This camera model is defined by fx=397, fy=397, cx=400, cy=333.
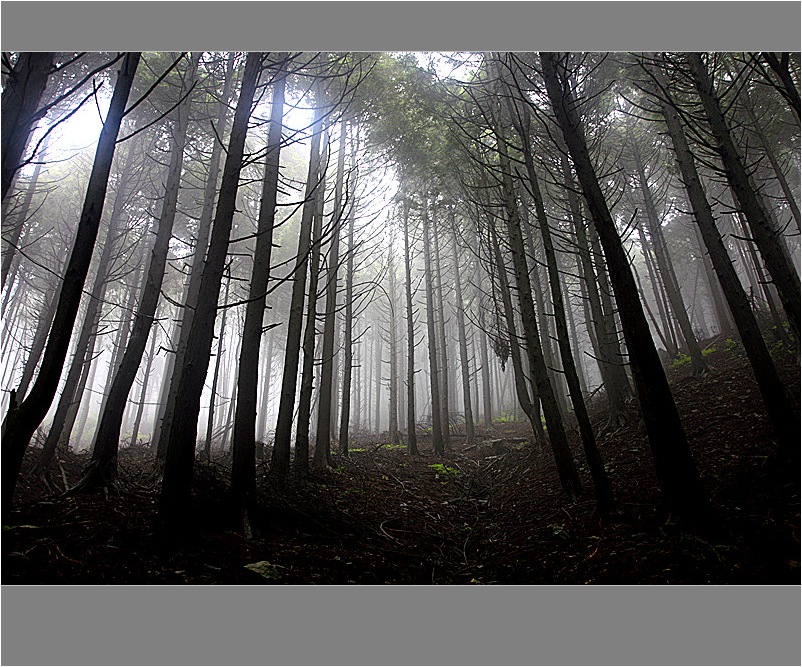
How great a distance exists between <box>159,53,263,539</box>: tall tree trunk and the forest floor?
9.5 inches

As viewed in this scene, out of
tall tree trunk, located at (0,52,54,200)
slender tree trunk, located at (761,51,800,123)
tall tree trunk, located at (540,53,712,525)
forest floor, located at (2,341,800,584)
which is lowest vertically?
forest floor, located at (2,341,800,584)

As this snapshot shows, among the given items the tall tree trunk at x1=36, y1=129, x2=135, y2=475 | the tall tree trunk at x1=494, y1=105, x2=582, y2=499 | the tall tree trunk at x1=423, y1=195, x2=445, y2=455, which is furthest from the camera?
the tall tree trunk at x1=423, y1=195, x2=445, y2=455

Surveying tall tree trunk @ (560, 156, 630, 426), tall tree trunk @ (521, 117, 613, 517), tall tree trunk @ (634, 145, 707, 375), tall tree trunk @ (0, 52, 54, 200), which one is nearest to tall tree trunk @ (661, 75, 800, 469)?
tall tree trunk @ (521, 117, 613, 517)

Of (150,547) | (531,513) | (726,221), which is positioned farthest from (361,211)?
(726,221)

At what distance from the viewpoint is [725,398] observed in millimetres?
6184

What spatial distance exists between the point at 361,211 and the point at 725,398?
849cm

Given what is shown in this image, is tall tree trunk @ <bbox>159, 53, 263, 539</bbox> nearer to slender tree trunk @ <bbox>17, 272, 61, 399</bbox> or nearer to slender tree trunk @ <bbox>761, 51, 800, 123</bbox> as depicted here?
slender tree trunk @ <bbox>761, 51, 800, 123</bbox>

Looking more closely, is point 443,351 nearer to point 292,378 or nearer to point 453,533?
point 292,378

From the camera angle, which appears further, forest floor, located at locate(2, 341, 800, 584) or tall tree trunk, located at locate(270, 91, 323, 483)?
tall tree trunk, located at locate(270, 91, 323, 483)

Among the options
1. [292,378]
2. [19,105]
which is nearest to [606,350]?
[292,378]

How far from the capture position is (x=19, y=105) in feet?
7.53

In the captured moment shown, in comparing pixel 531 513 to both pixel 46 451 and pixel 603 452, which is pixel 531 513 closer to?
pixel 603 452

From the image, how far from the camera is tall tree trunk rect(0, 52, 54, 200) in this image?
7.20 feet

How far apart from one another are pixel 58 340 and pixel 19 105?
1391mm
